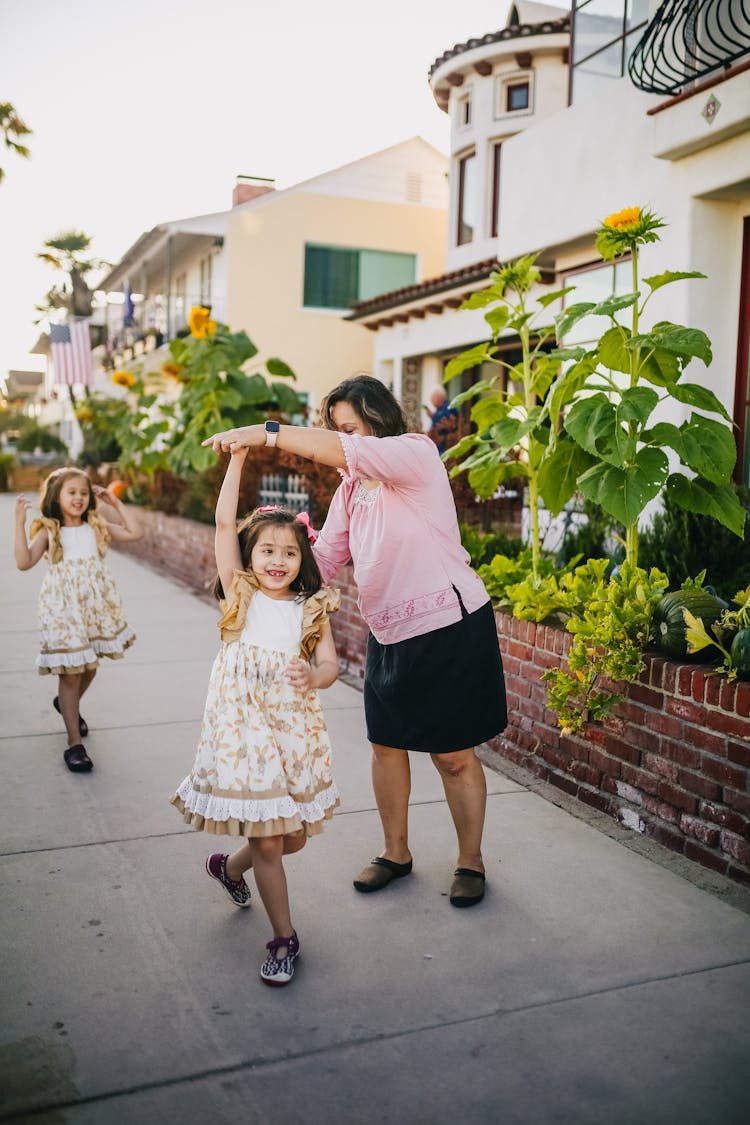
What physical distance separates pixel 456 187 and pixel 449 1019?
1743 cm

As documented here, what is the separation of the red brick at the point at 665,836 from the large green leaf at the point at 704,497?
137 cm

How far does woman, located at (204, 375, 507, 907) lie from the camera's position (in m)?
3.31

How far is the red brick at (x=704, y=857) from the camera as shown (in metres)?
3.62

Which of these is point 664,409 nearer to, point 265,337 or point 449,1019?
point 449,1019

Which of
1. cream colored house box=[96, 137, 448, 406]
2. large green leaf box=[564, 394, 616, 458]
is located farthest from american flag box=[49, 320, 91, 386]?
large green leaf box=[564, 394, 616, 458]

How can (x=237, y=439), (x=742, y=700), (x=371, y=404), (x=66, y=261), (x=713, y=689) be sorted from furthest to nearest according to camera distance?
(x=66, y=261) < (x=713, y=689) < (x=742, y=700) < (x=371, y=404) < (x=237, y=439)

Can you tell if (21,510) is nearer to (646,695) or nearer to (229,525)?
(229,525)

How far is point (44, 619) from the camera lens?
5.06 m

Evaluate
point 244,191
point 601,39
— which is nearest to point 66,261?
point 244,191

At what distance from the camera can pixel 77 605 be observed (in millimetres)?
5016

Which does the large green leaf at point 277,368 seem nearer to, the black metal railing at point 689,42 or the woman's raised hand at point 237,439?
the black metal railing at point 689,42

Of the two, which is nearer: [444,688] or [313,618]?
[313,618]

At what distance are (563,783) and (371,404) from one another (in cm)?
216

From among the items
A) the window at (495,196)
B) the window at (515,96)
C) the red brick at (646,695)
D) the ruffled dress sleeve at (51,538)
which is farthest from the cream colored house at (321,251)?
the red brick at (646,695)
